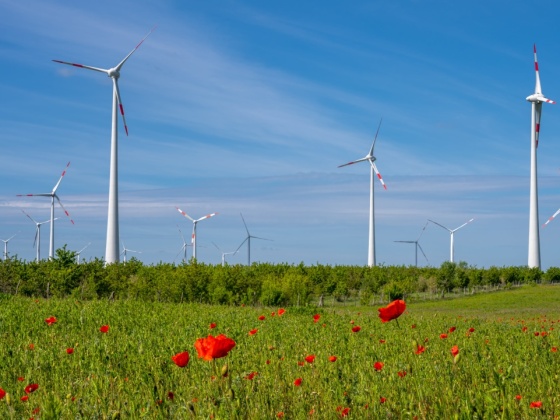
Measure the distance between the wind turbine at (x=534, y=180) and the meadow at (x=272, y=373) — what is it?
59112 mm

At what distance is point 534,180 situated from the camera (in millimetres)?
71875

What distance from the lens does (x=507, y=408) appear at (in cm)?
551

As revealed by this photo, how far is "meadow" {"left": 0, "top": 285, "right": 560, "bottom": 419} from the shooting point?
6.14 m

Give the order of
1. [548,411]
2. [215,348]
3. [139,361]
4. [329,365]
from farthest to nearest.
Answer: [139,361] < [329,365] < [548,411] < [215,348]

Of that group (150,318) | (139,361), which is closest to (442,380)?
(139,361)

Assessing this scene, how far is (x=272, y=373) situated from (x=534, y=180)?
227 ft

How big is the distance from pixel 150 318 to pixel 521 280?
70.0m

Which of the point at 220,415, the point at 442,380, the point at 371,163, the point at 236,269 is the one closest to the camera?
the point at 220,415

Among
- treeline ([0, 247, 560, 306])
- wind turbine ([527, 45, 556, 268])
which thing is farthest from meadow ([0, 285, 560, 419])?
wind turbine ([527, 45, 556, 268])

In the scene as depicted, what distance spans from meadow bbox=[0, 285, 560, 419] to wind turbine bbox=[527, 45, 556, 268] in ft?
194

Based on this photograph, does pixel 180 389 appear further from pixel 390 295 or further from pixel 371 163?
pixel 371 163

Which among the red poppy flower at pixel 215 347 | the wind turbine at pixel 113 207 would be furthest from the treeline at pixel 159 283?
the red poppy flower at pixel 215 347

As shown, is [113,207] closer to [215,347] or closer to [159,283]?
[159,283]

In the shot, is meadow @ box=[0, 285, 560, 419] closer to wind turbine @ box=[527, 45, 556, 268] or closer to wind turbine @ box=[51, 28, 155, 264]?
wind turbine @ box=[51, 28, 155, 264]
